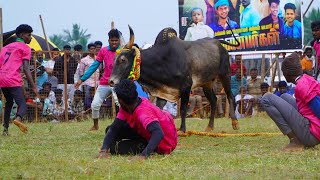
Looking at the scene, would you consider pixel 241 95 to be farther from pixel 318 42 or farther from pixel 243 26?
pixel 318 42

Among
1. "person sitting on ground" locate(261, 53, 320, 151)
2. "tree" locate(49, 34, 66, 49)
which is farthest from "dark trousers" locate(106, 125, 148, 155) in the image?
"tree" locate(49, 34, 66, 49)

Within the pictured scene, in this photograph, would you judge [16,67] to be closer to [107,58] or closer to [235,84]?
[107,58]

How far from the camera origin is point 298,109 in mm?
9602

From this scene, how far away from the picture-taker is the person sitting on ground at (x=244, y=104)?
2146cm

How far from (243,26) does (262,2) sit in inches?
34.9

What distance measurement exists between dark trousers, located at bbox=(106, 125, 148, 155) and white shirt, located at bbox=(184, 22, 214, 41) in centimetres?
1376

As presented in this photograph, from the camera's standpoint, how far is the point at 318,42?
558 inches

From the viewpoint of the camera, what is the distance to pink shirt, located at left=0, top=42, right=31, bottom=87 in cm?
1330

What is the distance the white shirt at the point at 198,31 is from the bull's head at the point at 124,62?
376 inches

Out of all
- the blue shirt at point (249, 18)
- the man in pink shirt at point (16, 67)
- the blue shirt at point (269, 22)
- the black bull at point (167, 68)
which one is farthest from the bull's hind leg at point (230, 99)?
the blue shirt at point (249, 18)

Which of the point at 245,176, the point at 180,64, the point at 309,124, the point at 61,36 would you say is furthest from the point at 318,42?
the point at 61,36

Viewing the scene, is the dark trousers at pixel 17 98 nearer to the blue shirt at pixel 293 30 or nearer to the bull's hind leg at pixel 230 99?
the bull's hind leg at pixel 230 99

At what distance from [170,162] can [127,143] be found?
0.90m

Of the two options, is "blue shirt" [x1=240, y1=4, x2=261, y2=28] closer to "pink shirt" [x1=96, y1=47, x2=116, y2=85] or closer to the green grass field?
"pink shirt" [x1=96, y1=47, x2=116, y2=85]
